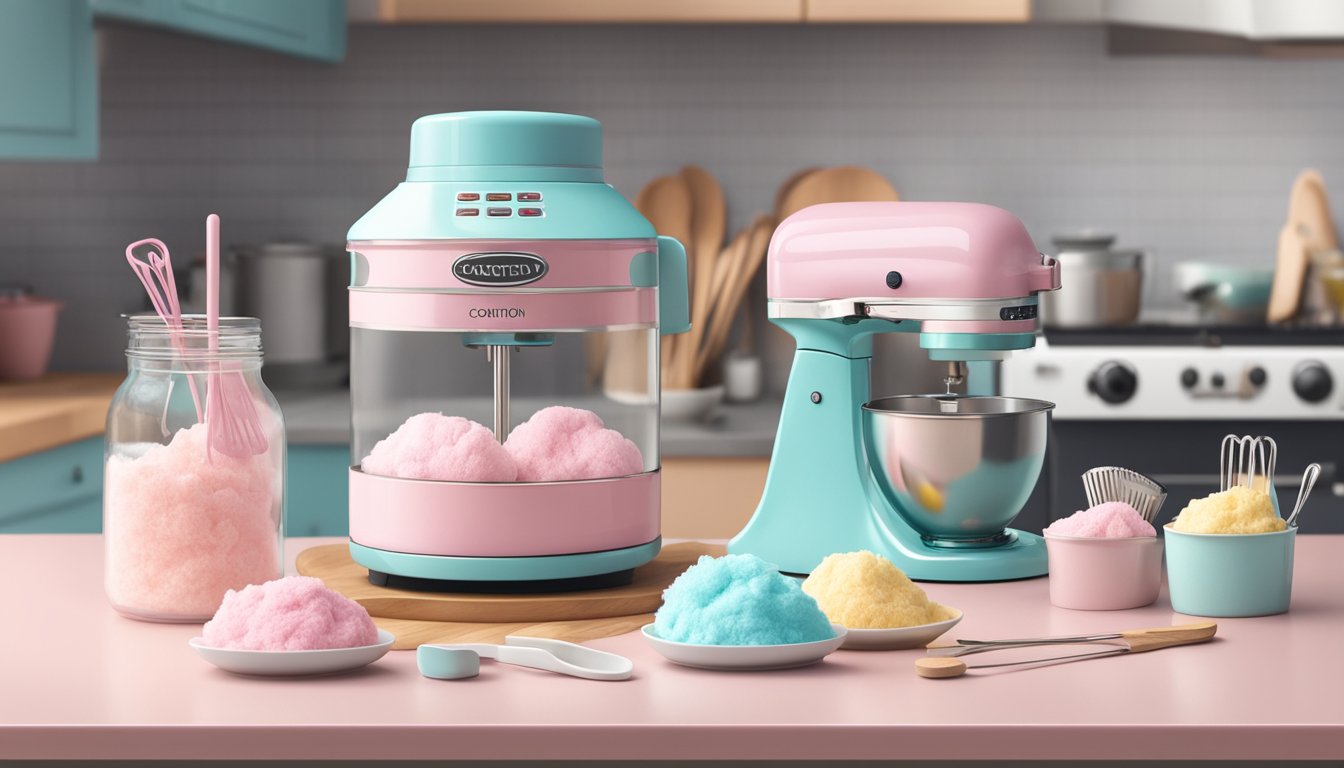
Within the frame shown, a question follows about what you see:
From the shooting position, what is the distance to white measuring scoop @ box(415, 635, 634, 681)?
1.09 m

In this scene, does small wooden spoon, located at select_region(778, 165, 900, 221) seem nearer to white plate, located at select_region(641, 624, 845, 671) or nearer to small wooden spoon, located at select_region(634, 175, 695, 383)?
small wooden spoon, located at select_region(634, 175, 695, 383)

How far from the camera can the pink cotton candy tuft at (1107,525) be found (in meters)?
1.31

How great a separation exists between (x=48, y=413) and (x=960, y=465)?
183 cm

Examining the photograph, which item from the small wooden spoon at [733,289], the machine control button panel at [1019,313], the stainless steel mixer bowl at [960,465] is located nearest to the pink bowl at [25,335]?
the small wooden spoon at [733,289]

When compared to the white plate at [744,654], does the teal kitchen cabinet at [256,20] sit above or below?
above

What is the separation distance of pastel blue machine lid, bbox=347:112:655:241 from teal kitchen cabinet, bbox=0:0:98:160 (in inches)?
62.2

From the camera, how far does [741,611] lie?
110 centimetres

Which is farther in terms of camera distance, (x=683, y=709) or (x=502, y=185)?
(x=502, y=185)

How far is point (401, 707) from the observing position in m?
1.01

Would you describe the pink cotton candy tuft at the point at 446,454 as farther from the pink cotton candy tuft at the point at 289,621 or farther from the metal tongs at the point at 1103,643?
the metal tongs at the point at 1103,643

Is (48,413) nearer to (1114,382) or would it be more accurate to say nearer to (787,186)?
(787,186)

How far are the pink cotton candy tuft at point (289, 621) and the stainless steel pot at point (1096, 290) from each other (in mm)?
2302

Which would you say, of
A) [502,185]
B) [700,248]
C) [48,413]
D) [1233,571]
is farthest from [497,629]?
[700,248]

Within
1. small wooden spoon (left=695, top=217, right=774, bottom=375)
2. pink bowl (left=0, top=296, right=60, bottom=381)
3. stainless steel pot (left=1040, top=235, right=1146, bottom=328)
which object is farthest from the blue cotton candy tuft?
pink bowl (left=0, top=296, right=60, bottom=381)
